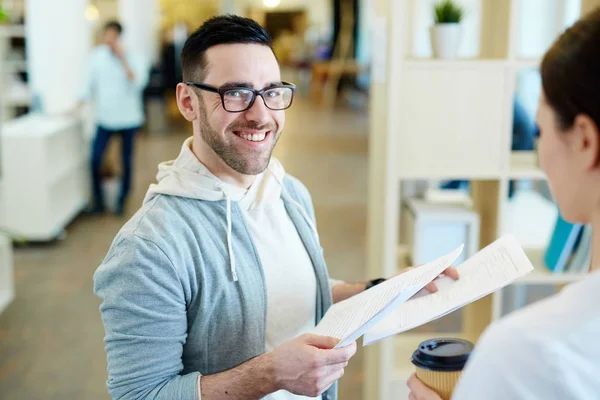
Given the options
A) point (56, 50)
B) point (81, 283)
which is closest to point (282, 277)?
point (81, 283)

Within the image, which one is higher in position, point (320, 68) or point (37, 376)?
point (320, 68)

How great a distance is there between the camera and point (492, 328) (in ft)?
3.08

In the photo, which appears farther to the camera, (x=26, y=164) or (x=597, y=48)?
(x=26, y=164)

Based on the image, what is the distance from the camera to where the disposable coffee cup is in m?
1.25

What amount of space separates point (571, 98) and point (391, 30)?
189 centimetres

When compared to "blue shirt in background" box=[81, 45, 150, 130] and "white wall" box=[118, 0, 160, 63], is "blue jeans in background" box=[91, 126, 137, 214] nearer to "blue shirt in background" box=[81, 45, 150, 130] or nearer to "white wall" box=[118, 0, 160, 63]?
"blue shirt in background" box=[81, 45, 150, 130]

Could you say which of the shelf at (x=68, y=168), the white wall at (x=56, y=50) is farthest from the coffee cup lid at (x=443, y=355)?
the white wall at (x=56, y=50)

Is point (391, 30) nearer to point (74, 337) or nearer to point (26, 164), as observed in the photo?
point (74, 337)

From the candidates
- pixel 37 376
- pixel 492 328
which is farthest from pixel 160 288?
pixel 37 376

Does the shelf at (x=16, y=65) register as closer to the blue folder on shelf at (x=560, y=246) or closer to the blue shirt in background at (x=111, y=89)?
the blue shirt in background at (x=111, y=89)

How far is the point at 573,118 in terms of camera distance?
947 millimetres

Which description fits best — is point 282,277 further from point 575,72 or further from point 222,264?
point 575,72

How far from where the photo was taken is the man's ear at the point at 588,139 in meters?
0.93

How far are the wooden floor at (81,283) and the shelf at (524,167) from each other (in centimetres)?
134
